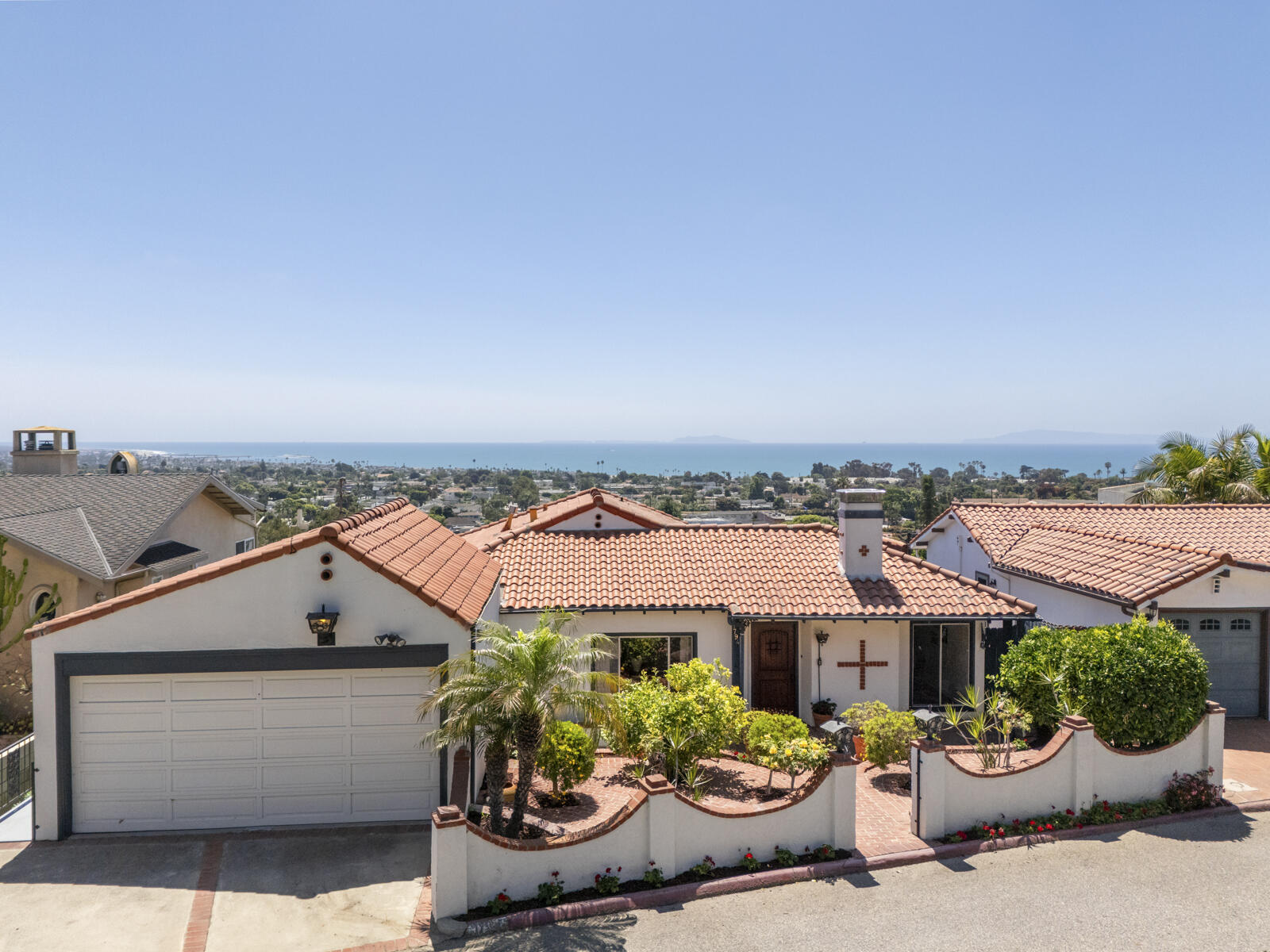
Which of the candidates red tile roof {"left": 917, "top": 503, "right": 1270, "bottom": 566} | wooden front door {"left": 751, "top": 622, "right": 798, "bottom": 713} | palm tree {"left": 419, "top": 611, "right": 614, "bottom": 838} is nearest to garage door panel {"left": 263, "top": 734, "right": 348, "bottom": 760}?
palm tree {"left": 419, "top": 611, "right": 614, "bottom": 838}

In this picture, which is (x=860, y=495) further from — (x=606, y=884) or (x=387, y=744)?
(x=387, y=744)

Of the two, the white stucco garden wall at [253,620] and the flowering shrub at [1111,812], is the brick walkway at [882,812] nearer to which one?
the flowering shrub at [1111,812]

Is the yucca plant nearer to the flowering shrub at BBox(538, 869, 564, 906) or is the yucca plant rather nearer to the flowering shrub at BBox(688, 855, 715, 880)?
the flowering shrub at BBox(688, 855, 715, 880)

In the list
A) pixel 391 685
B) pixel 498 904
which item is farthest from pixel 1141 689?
pixel 391 685

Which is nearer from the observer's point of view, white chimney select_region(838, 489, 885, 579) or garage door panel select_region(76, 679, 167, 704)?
garage door panel select_region(76, 679, 167, 704)

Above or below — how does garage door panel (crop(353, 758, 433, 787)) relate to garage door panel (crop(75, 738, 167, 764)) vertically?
below

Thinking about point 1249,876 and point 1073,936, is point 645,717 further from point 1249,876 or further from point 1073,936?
point 1249,876
